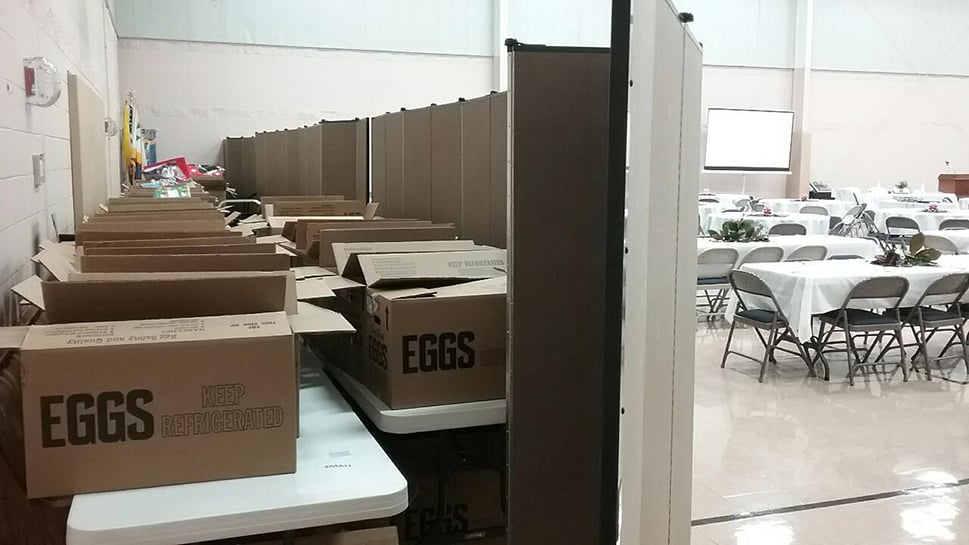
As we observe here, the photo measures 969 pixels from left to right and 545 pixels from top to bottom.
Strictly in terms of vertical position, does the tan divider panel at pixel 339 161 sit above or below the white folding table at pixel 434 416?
above

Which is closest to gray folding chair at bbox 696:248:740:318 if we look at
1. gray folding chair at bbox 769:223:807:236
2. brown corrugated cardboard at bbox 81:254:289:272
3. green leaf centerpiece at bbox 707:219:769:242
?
green leaf centerpiece at bbox 707:219:769:242

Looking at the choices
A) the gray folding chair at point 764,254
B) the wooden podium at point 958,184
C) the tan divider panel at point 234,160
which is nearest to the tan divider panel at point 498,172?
the gray folding chair at point 764,254

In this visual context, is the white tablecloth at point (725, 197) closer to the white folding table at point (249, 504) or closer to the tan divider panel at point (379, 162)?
the tan divider panel at point (379, 162)

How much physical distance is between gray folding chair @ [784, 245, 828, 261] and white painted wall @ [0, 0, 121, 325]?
5130mm

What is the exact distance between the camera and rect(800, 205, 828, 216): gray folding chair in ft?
35.1

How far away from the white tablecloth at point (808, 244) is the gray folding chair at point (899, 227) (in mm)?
2555

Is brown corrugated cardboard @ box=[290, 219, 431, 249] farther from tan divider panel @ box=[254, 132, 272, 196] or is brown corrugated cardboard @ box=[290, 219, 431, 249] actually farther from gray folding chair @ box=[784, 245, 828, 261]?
tan divider panel @ box=[254, 132, 272, 196]

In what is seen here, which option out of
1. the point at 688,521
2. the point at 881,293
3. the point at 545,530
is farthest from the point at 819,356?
the point at 545,530

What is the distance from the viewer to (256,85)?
1084cm

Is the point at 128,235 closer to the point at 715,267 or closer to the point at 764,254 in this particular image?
the point at 715,267

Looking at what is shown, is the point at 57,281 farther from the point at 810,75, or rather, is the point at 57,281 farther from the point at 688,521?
the point at 810,75

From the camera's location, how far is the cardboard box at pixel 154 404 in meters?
1.29

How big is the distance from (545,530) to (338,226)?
4.14 ft

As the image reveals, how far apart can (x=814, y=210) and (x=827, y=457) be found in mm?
7752
